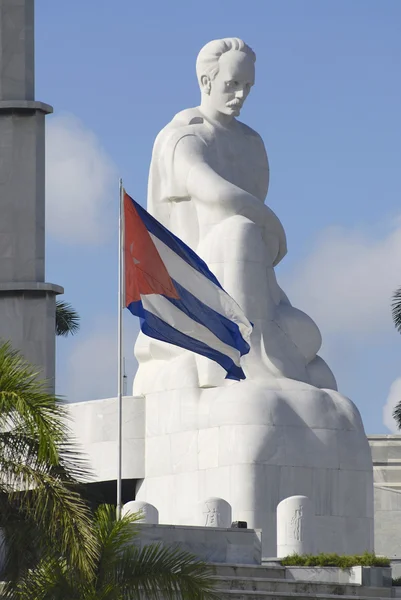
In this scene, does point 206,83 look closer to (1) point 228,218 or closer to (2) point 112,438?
(1) point 228,218

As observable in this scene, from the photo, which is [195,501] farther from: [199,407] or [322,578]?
[322,578]

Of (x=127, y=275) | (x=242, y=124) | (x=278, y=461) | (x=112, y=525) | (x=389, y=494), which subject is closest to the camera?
(x=112, y=525)

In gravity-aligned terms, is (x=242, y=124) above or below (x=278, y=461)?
above

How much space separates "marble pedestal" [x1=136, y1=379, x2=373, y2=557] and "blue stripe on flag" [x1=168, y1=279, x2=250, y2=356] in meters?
3.38

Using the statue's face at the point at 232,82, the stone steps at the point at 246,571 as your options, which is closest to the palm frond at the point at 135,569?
the stone steps at the point at 246,571

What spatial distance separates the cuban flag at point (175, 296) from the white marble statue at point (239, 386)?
3.52 metres

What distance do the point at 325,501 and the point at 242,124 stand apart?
7.56 m

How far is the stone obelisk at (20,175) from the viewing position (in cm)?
2452

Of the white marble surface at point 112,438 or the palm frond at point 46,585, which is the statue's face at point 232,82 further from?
the palm frond at point 46,585

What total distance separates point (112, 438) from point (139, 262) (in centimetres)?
757

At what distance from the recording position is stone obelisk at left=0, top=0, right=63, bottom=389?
24516 millimetres

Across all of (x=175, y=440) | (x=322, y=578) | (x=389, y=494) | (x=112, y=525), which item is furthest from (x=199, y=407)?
(x=112, y=525)

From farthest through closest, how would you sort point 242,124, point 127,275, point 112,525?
point 242,124 → point 127,275 → point 112,525

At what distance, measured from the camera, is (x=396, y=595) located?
82.2 feet
